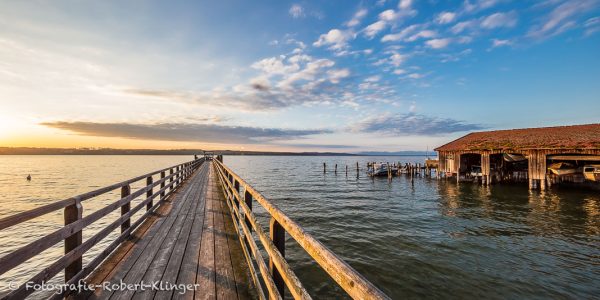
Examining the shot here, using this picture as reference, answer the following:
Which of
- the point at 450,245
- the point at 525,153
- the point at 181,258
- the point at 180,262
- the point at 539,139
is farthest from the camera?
the point at 539,139

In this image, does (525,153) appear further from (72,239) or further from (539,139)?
(72,239)

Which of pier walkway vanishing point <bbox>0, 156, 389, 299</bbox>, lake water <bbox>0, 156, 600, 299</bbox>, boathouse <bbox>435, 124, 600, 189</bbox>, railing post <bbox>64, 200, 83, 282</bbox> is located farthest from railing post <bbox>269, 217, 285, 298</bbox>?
boathouse <bbox>435, 124, 600, 189</bbox>

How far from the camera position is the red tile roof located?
21.3m

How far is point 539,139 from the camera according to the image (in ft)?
80.3

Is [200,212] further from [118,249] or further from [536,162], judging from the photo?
[536,162]

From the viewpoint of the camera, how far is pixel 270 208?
288 cm

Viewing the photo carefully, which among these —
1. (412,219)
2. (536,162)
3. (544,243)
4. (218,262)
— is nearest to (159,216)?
(218,262)

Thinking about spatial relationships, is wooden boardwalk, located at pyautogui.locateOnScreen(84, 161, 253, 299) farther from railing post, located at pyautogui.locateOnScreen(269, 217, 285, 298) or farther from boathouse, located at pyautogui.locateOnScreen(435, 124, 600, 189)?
boathouse, located at pyautogui.locateOnScreen(435, 124, 600, 189)

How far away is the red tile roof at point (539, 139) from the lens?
2130 centimetres

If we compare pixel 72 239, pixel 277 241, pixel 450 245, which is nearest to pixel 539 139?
pixel 450 245

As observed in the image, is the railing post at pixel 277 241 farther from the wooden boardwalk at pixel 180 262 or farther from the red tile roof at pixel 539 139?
the red tile roof at pixel 539 139

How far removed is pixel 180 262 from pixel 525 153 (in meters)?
30.1

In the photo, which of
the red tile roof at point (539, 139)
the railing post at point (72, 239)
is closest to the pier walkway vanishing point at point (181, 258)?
the railing post at point (72, 239)

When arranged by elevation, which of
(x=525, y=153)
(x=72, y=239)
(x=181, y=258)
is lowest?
(x=181, y=258)
